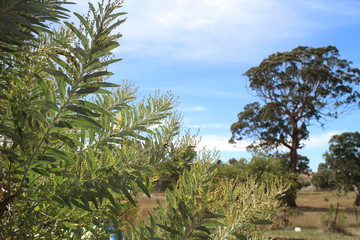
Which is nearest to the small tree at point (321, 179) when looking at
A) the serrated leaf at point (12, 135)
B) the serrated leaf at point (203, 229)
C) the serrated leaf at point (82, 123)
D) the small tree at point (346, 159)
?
the small tree at point (346, 159)

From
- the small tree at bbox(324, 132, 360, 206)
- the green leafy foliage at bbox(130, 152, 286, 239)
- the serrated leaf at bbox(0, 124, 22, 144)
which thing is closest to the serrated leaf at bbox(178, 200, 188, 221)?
the green leafy foliage at bbox(130, 152, 286, 239)

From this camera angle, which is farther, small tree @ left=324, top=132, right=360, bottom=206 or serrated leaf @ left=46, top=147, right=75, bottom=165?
small tree @ left=324, top=132, right=360, bottom=206

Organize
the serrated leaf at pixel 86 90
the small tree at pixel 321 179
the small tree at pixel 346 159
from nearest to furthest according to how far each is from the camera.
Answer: the serrated leaf at pixel 86 90, the small tree at pixel 346 159, the small tree at pixel 321 179

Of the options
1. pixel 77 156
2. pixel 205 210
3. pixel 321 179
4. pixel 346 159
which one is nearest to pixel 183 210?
pixel 205 210

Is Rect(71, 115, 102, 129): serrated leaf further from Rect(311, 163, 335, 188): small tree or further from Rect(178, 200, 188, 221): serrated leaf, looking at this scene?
Rect(311, 163, 335, 188): small tree

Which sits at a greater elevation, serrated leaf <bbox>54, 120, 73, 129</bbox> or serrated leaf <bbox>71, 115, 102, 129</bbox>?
serrated leaf <bbox>71, 115, 102, 129</bbox>

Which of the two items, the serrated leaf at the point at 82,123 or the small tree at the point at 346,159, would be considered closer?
the serrated leaf at the point at 82,123

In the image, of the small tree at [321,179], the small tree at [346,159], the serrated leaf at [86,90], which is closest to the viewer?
the serrated leaf at [86,90]

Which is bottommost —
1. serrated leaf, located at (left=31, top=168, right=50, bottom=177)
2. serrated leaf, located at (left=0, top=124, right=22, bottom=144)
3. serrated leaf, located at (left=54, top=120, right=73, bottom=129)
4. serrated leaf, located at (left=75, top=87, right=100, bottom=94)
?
serrated leaf, located at (left=31, top=168, right=50, bottom=177)

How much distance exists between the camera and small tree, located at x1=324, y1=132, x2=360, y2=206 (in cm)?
4253

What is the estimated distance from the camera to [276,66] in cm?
4050

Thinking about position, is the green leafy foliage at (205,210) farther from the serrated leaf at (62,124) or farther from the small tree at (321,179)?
the small tree at (321,179)

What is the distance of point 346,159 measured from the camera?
43062 mm

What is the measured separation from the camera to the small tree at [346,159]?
140ft
